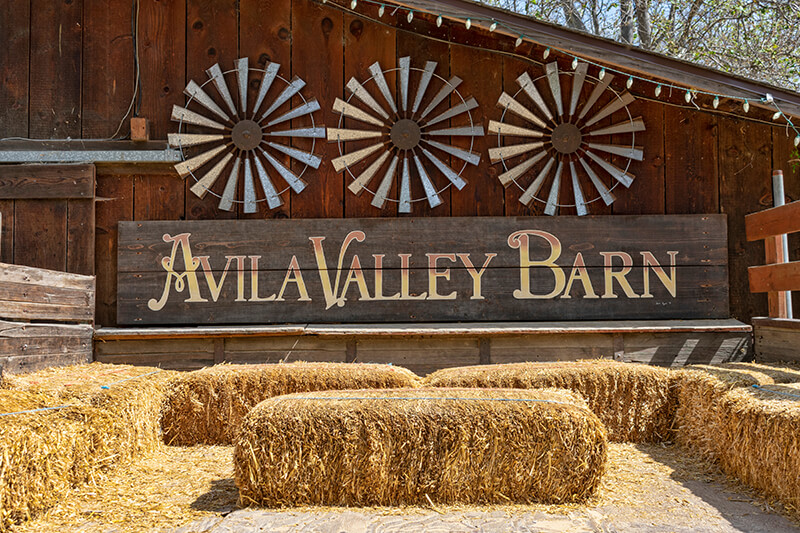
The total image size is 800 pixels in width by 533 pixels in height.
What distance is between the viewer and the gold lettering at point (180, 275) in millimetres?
6172

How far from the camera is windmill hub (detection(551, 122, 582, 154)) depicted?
6258mm

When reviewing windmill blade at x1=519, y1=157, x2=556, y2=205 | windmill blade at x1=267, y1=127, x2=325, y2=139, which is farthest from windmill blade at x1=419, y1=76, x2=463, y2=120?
windmill blade at x1=519, y1=157, x2=556, y2=205

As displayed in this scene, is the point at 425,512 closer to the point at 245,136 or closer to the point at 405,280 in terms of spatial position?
the point at 405,280

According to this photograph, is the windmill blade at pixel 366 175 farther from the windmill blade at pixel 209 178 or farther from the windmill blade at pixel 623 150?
the windmill blade at pixel 623 150

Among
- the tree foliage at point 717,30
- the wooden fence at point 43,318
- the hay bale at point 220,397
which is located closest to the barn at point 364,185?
the wooden fence at point 43,318

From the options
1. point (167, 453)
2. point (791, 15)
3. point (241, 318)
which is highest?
point (791, 15)

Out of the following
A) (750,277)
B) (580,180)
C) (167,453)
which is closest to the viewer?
(167,453)

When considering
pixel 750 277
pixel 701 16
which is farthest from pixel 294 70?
pixel 701 16

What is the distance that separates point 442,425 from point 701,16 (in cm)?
1100

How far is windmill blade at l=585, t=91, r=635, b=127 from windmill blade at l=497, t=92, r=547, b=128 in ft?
1.46

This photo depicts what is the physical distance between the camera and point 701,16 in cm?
1192

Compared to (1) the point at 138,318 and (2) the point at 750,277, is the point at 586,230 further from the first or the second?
(1) the point at 138,318

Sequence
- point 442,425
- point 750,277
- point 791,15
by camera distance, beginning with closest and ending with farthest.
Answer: point 442,425
point 750,277
point 791,15

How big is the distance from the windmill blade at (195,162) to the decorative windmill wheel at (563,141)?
2538 millimetres
